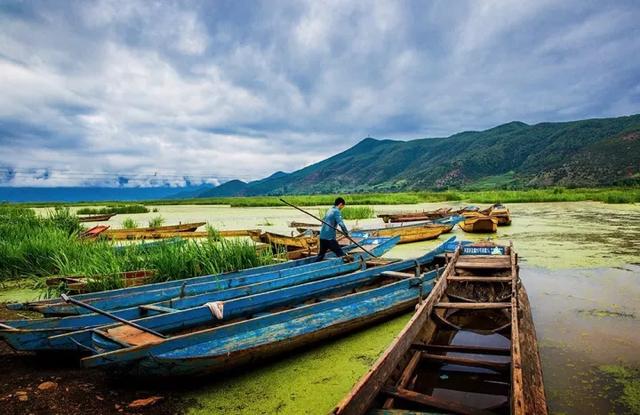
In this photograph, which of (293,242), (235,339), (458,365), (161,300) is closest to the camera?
(235,339)

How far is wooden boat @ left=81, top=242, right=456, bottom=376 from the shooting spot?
314cm

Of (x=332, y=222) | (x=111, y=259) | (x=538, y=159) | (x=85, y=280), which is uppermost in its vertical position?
(x=538, y=159)

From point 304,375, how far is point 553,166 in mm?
92326

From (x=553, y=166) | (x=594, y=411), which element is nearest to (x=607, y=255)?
(x=594, y=411)

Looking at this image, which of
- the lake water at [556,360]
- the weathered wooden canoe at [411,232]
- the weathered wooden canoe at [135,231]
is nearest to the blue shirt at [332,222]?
the lake water at [556,360]

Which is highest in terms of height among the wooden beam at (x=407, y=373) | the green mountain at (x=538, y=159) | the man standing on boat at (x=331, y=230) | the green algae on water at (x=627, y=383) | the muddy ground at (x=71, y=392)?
the green mountain at (x=538, y=159)

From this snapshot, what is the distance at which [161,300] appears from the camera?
4.89 m

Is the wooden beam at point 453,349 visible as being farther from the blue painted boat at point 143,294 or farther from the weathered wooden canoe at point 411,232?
the weathered wooden canoe at point 411,232

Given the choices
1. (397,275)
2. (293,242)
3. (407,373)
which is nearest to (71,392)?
(407,373)

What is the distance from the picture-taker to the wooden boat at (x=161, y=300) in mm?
3556

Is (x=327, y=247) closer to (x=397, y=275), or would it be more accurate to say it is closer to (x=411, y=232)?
(x=397, y=275)

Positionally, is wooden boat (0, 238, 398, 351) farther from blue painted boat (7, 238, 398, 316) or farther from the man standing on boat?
the man standing on boat

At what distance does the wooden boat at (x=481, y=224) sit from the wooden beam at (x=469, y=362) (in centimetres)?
1098

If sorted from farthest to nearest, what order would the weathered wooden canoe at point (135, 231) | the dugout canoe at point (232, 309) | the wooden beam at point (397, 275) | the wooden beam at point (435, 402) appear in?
the weathered wooden canoe at point (135, 231) < the wooden beam at point (397, 275) < the dugout canoe at point (232, 309) < the wooden beam at point (435, 402)
